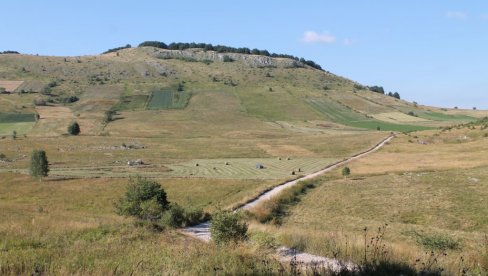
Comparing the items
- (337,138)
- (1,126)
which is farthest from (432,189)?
(1,126)

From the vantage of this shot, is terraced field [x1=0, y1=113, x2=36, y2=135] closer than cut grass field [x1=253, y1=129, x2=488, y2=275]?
No

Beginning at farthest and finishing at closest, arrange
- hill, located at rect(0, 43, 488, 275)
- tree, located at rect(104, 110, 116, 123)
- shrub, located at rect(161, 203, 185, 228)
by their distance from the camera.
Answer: tree, located at rect(104, 110, 116, 123), shrub, located at rect(161, 203, 185, 228), hill, located at rect(0, 43, 488, 275)

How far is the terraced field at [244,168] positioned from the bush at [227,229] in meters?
53.3

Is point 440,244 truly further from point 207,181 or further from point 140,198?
point 207,181

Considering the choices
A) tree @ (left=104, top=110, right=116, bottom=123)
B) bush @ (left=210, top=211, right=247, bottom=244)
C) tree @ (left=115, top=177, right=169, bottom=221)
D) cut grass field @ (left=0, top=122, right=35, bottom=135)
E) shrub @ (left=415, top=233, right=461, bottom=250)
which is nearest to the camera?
bush @ (left=210, top=211, right=247, bottom=244)

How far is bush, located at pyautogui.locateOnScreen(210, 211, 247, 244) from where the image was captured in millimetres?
16328

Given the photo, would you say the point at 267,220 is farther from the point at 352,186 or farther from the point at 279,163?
the point at 279,163

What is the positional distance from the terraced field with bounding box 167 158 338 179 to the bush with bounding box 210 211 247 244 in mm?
A: 53350

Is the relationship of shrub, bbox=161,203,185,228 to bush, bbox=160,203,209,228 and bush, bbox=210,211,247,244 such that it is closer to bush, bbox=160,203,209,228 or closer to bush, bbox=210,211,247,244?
bush, bbox=160,203,209,228

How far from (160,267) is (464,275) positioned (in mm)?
6688

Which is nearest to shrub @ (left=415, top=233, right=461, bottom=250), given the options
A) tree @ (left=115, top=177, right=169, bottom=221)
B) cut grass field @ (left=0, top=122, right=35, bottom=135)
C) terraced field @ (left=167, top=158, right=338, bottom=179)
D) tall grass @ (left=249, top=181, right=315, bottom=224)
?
tall grass @ (left=249, top=181, right=315, bottom=224)

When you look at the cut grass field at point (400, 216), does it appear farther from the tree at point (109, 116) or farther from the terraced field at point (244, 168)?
the tree at point (109, 116)

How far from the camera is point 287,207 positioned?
4122 cm

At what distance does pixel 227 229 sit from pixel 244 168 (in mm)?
70217
